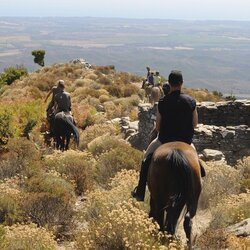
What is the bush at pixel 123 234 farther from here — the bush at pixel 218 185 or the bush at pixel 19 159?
the bush at pixel 19 159

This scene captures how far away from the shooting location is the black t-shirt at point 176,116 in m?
7.73

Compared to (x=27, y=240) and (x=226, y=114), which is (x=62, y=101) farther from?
(x=27, y=240)

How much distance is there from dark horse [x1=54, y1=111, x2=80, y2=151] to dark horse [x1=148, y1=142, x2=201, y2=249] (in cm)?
813

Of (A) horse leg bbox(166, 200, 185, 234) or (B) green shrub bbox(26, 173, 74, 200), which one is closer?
(A) horse leg bbox(166, 200, 185, 234)

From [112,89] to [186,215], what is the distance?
88.4 ft

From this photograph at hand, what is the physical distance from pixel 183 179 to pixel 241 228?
5.27ft

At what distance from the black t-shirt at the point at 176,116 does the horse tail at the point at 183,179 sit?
2.66 feet

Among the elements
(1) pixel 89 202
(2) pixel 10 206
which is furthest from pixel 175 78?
(2) pixel 10 206

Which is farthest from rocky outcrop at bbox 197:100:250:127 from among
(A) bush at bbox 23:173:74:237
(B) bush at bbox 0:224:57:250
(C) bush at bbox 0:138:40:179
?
(B) bush at bbox 0:224:57:250

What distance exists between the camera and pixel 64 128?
15281 mm

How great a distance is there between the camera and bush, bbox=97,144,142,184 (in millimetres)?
12039

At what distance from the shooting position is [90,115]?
72.0 feet

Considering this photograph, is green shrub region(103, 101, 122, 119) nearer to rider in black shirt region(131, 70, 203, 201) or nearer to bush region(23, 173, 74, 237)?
bush region(23, 173, 74, 237)

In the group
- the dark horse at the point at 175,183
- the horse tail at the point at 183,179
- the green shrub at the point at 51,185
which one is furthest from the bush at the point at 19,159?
the horse tail at the point at 183,179
